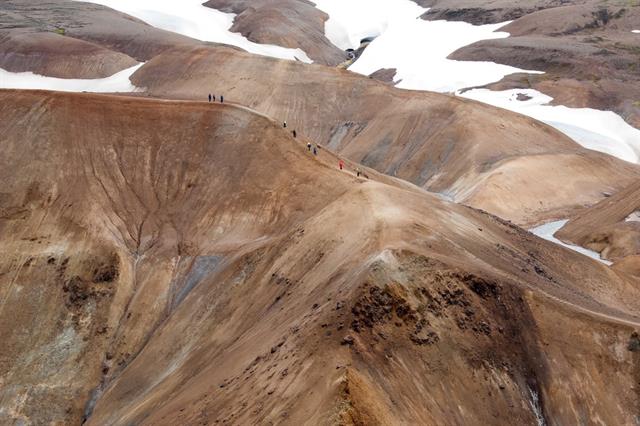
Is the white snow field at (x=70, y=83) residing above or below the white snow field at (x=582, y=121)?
below

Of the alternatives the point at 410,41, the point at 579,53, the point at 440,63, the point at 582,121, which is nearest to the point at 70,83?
the point at 440,63

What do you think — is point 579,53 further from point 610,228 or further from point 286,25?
point 286,25

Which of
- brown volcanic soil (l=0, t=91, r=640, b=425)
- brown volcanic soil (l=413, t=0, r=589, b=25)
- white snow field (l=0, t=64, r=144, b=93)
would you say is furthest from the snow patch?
brown volcanic soil (l=0, t=91, r=640, b=425)

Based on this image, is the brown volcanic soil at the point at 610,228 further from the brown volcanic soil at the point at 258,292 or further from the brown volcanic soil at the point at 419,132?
the brown volcanic soil at the point at 258,292

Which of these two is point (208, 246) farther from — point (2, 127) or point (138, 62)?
point (138, 62)

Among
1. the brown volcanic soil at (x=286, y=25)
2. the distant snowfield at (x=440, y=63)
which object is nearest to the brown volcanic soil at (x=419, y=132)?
the distant snowfield at (x=440, y=63)

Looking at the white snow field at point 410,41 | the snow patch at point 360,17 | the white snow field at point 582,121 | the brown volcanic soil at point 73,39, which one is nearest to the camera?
the white snow field at point 582,121

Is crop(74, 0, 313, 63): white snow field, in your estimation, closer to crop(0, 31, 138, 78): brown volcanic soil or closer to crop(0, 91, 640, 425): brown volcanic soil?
crop(0, 31, 138, 78): brown volcanic soil

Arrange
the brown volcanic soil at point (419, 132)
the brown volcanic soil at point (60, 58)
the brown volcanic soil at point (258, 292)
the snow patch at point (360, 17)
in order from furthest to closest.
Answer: the snow patch at point (360, 17)
the brown volcanic soil at point (60, 58)
the brown volcanic soil at point (419, 132)
the brown volcanic soil at point (258, 292)
